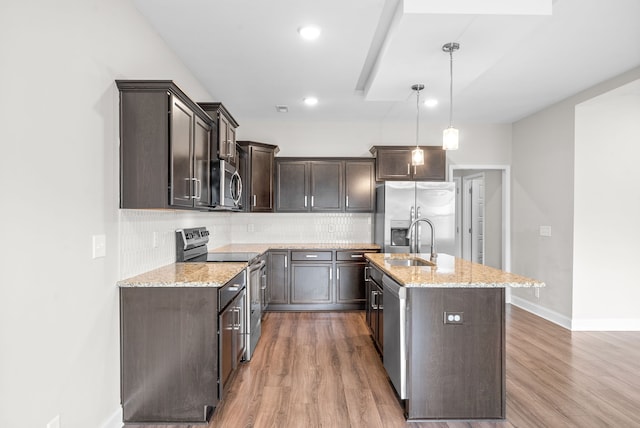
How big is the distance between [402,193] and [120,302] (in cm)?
346

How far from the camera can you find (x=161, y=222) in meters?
2.88

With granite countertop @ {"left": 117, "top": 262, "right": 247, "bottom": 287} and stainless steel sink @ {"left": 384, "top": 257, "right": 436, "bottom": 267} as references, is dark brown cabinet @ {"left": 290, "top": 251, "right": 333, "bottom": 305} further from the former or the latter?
granite countertop @ {"left": 117, "top": 262, "right": 247, "bottom": 287}

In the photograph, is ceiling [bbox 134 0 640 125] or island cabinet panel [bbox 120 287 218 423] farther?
ceiling [bbox 134 0 640 125]

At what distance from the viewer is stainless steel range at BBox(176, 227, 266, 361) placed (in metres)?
3.18

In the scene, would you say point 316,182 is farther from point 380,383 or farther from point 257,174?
point 380,383

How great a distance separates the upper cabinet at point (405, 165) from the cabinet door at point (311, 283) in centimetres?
150

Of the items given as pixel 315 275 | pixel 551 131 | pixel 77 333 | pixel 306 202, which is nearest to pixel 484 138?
pixel 551 131

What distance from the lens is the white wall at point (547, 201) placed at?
417 cm

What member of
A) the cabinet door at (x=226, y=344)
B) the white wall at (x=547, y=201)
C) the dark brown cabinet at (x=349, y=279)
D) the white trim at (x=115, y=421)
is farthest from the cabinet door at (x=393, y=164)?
the white trim at (x=115, y=421)

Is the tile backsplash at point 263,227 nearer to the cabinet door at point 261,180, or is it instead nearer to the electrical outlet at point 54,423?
the cabinet door at point 261,180

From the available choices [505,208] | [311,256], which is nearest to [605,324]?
[505,208]

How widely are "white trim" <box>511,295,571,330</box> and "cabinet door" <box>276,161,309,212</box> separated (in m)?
3.29

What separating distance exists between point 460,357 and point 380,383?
78cm

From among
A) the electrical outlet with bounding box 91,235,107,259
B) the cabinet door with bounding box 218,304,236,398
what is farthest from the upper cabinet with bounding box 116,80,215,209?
the cabinet door with bounding box 218,304,236,398
